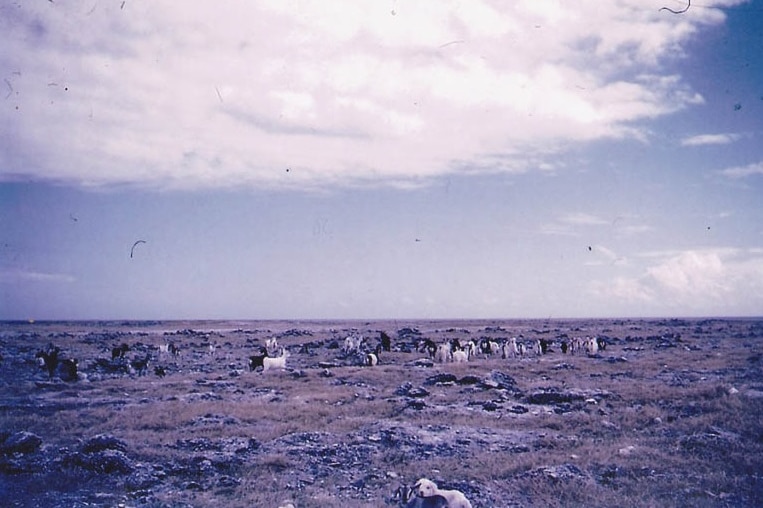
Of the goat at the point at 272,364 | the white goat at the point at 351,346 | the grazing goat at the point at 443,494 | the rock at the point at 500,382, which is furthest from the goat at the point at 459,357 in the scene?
the grazing goat at the point at 443,494

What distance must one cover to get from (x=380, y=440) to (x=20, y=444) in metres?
8.29

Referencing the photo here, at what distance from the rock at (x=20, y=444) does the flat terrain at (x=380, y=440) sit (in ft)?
0.09

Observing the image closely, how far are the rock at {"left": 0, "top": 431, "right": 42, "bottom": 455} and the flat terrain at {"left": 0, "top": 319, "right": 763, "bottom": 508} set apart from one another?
0.03m

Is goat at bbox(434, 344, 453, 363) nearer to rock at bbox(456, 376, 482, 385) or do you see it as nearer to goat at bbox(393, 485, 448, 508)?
rock at bbox(456, 376, 482, 385)

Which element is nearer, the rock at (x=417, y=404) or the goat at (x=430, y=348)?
the rock at (x=417, y=404)

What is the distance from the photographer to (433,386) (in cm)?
2184

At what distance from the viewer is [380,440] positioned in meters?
13.0

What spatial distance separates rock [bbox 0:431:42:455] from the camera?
1193 centimetres

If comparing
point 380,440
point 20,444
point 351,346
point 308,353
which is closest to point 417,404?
point 380,440

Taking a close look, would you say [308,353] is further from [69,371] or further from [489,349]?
[69,371]

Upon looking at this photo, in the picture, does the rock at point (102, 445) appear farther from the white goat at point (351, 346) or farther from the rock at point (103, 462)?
the white goat at point (351, 346)

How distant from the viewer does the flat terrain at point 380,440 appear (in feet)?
31.5

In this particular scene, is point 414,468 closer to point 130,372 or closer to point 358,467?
point 358,467

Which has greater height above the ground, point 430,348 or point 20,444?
point 20,444
